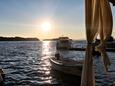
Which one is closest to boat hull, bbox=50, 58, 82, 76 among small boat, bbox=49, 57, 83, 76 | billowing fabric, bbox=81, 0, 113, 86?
small boat, bbox=49, 57, 83, 76

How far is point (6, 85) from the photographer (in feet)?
99.7

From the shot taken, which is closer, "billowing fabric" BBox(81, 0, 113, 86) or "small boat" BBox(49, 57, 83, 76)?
"billowing fabric" BBox(81, 0, 113, 86)

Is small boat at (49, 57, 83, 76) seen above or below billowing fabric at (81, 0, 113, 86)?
below

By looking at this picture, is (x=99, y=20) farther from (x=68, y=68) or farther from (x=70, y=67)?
(x=68, y=68)

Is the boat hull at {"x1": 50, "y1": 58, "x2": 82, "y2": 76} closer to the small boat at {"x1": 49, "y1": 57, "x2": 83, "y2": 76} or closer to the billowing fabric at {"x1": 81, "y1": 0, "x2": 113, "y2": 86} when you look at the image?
the small boat at {"x1": 49, "y1": 57, "x2": 83, "y2": 76}

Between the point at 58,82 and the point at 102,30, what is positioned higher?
the point at 102,30

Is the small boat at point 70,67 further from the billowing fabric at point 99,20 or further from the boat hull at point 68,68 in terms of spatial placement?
the billowing fabric at point 99,20

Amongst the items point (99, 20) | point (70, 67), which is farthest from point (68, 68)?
point (99, 20)

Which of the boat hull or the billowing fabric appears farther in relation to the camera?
the boat hull

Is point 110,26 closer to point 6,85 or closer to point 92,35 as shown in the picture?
point 92,35

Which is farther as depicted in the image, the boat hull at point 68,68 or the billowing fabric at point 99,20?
the boat hull at point 68,68

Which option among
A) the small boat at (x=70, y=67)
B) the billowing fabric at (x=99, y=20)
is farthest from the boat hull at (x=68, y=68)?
the billowing fabric at (x=99, y=20)

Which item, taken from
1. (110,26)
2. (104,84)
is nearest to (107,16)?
(110,26)

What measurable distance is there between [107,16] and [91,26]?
1.61 feet
